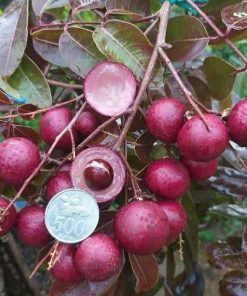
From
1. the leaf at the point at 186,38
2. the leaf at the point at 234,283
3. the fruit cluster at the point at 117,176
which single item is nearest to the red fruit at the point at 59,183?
the fruit cluster at the point at 117,176

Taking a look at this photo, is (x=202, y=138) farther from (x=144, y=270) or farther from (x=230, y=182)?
(x=230, y=182)

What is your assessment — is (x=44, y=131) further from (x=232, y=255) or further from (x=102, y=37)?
(x=232, y=255)

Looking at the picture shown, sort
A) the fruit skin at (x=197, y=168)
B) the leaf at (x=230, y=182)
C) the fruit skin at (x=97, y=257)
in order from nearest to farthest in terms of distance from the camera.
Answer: the fruit skin at (x=97, y=257) → the fruit skin at (x=197, y=168) → the leaf at (x=230, y=182)

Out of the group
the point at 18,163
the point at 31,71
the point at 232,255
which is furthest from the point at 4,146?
the point at 232,255

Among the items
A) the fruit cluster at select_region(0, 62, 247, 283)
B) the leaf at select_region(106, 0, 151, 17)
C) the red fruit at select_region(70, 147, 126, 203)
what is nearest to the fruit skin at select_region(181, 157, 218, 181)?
the fruit cluster at select_region(0, 62, 247, 283)

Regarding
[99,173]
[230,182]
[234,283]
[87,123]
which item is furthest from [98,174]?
[230,182]

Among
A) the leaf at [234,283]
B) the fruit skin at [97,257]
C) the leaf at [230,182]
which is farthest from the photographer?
the leaf at [230,182]

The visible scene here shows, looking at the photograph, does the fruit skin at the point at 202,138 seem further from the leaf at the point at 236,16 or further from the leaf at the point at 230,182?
the leaf at the point at 230,182
